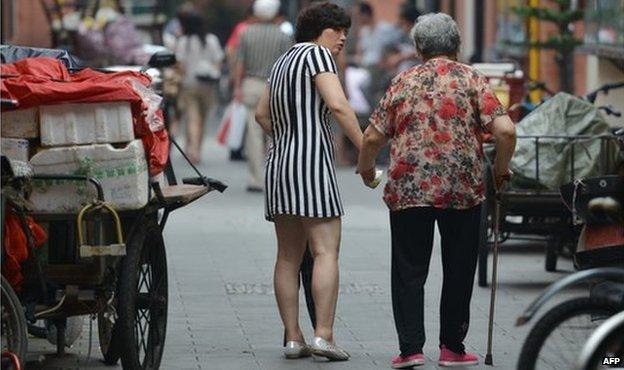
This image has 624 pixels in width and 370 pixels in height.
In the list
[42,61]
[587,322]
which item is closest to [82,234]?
[42,61]

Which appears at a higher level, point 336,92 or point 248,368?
point 336,92

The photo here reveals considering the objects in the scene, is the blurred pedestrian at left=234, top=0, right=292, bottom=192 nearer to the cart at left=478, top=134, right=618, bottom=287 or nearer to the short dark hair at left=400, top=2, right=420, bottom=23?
the short dark hair at left=400, top=2, right=420, bottom=23

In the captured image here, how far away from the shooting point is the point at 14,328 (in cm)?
750

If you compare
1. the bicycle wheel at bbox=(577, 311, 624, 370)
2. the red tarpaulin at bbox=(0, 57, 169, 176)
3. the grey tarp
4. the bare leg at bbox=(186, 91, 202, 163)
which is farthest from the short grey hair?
the bare leg at bbox=(186, 91, 202, 163)

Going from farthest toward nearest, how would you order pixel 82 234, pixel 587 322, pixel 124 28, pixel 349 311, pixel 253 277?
pixel 124 28 → pixel 253 277 → pixel 349 311 → pixel 82 234 → pixel 587 322

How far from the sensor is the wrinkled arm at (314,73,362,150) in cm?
911

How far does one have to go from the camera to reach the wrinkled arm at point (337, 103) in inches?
359

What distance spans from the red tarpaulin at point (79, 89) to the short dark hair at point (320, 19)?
110 centimetres

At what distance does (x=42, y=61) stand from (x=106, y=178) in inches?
30.6

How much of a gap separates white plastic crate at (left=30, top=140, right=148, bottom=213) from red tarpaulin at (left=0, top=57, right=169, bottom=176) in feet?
0.69

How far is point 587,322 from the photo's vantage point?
7.07 meters

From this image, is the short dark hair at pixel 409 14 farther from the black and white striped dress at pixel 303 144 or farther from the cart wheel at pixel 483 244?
the black and white striped dress at pixel 303 144

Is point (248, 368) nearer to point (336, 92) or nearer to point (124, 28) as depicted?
point (336, 92)

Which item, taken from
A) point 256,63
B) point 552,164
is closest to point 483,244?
point 552,164
